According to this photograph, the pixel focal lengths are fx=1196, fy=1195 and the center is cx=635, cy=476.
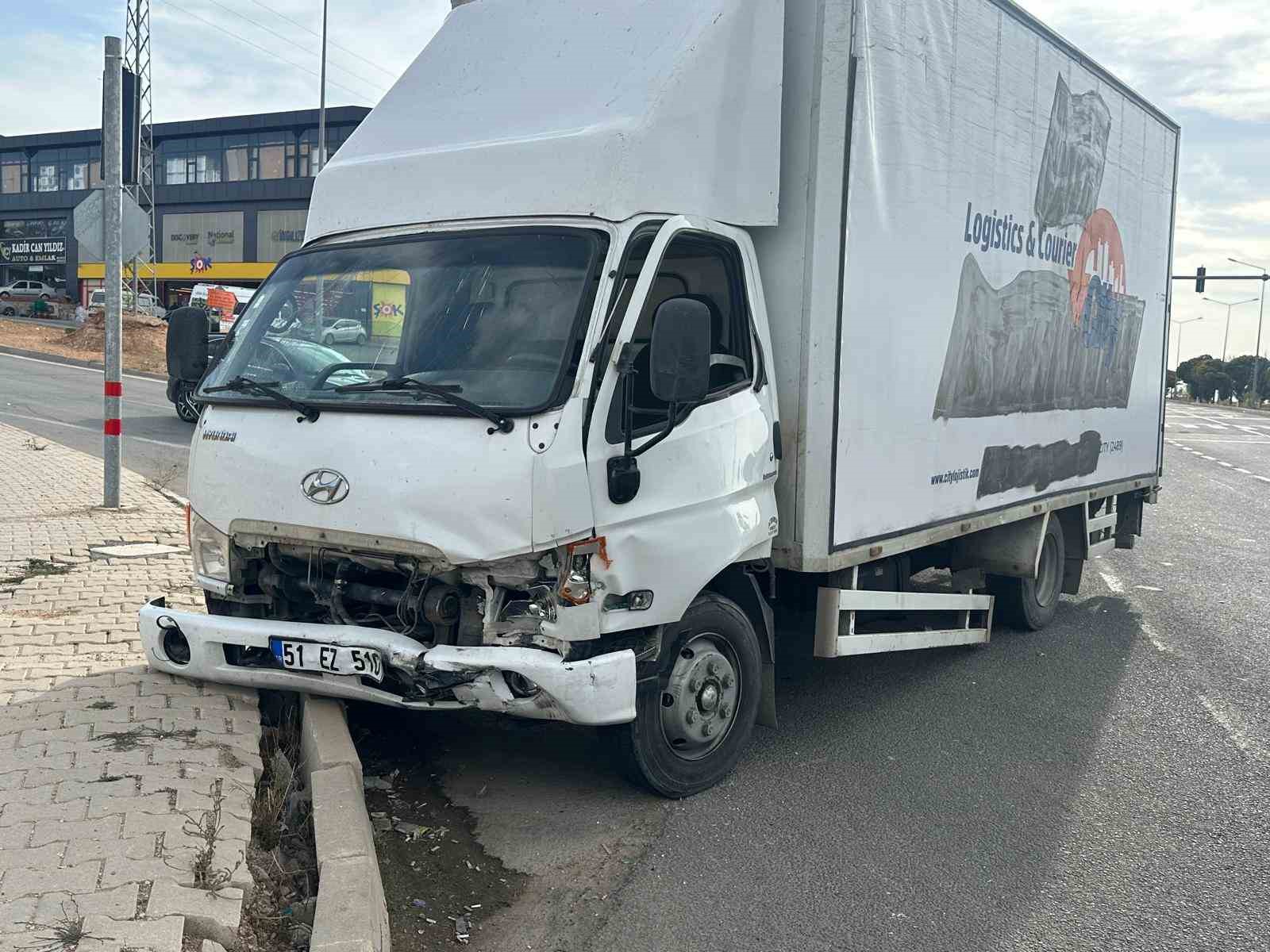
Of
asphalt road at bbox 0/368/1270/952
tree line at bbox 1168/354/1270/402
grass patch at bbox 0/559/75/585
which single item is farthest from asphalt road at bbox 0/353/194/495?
tree line at bbox 1168/354/1270/402

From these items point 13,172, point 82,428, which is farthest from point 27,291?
point 82,428

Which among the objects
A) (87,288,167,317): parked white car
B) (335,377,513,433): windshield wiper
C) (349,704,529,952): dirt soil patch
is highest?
(87,288,167,317): parked white car

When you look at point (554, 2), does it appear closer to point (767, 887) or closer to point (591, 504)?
point (591, 504)

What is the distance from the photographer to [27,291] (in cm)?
6688

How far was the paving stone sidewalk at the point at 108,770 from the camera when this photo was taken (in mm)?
3373

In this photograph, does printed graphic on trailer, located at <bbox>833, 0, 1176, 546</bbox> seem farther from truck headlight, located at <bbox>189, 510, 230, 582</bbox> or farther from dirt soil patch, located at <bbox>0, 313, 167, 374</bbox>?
dirt soil patch, located at <bbox>0, 313, 167, 374</bbox>

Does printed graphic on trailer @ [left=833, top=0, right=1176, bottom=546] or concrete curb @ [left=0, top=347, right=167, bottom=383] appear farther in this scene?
concrete curb @ [left=0, top=347, right=167, bottom=383]

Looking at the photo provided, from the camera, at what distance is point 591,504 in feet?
14.2

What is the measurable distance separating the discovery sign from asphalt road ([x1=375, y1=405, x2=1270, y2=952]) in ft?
261

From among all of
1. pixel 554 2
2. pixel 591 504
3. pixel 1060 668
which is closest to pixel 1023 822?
Result: pixel 591 504

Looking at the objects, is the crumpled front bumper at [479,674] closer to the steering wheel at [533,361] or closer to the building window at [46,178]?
the steering wheel at [533,361]

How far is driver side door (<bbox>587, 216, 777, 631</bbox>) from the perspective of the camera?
444 centimetres

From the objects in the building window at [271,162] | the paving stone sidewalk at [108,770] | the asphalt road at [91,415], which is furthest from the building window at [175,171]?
the paving stone sidewalk at [108,770]

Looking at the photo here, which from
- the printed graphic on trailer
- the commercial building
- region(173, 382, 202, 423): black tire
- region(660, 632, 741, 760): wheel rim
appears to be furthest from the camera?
the commercial building
